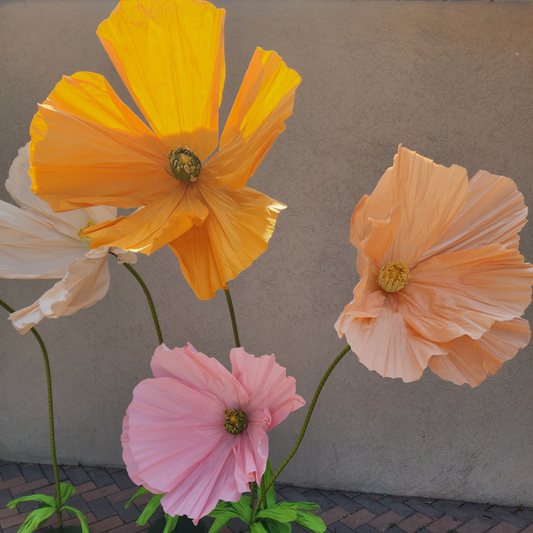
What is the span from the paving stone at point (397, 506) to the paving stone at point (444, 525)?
12cm

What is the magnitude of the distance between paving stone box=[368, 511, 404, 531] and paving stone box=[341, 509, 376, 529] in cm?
3

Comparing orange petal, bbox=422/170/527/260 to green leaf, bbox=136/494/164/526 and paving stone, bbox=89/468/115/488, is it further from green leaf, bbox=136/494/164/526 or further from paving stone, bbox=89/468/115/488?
paving stone, bbox=89/468/115/488

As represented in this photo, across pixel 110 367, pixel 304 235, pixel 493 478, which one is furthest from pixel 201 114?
pixel 493 478

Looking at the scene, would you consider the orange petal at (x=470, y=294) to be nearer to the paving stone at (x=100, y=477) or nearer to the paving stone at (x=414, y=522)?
the paving stone at (x=414, y=522)

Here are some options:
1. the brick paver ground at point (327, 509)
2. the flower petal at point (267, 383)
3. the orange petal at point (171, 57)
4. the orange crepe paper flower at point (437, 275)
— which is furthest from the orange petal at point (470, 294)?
the brick paver ground at point (327, 509)

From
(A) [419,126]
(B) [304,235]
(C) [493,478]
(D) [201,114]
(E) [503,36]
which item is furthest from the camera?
(C) [493,478]

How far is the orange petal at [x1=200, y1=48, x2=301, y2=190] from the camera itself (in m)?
0.62

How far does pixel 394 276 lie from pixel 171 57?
52cm

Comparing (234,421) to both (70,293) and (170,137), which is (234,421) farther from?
(170,137)

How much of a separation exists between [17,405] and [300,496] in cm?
166

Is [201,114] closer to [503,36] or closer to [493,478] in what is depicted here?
[503,36]

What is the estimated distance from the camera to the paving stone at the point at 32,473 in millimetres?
2475

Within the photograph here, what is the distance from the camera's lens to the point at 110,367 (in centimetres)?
241

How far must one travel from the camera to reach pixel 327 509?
89.8 inches
